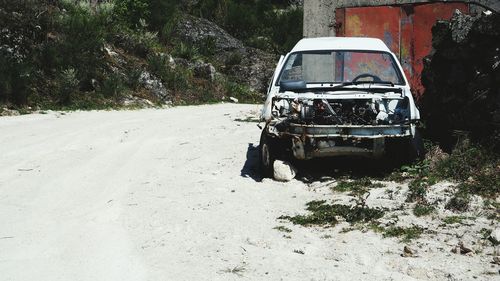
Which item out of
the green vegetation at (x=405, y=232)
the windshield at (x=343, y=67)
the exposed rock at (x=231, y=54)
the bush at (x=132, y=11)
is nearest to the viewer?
the green vegetation at (x=405, y=232)

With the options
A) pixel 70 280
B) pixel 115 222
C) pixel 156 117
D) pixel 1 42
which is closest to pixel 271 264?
pixel 70 280

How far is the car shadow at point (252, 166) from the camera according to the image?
25.1 ft

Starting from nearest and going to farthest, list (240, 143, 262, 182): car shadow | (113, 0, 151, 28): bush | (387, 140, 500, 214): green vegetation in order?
(387, 140, 500, 214): green vegetation < (240, 143, 262, 182): car shadow < (113, 0, 151, 28): bush

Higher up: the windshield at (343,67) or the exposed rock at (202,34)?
the exposed rock at (202,34)

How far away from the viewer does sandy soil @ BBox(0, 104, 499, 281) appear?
420 cm

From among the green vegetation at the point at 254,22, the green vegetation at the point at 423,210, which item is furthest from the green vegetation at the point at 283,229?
the green vegetation at the point at 254,22

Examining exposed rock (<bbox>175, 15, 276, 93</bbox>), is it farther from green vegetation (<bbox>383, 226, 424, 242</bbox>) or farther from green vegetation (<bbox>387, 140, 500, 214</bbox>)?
green vegetation (<bbox>383, 226, 424, 242</bbox>)

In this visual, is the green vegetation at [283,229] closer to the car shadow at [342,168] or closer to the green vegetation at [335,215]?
the green vegetation at [335,215]

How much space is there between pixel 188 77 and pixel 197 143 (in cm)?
1073

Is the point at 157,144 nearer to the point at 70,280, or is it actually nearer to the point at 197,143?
the point at 197,143

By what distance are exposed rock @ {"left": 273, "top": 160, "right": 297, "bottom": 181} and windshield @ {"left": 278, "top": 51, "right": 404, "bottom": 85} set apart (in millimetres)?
1358

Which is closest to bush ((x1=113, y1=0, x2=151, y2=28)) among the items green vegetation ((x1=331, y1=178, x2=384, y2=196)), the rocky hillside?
the rocky hillside

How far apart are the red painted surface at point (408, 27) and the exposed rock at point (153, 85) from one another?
7485mm

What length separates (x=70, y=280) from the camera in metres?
4.03
